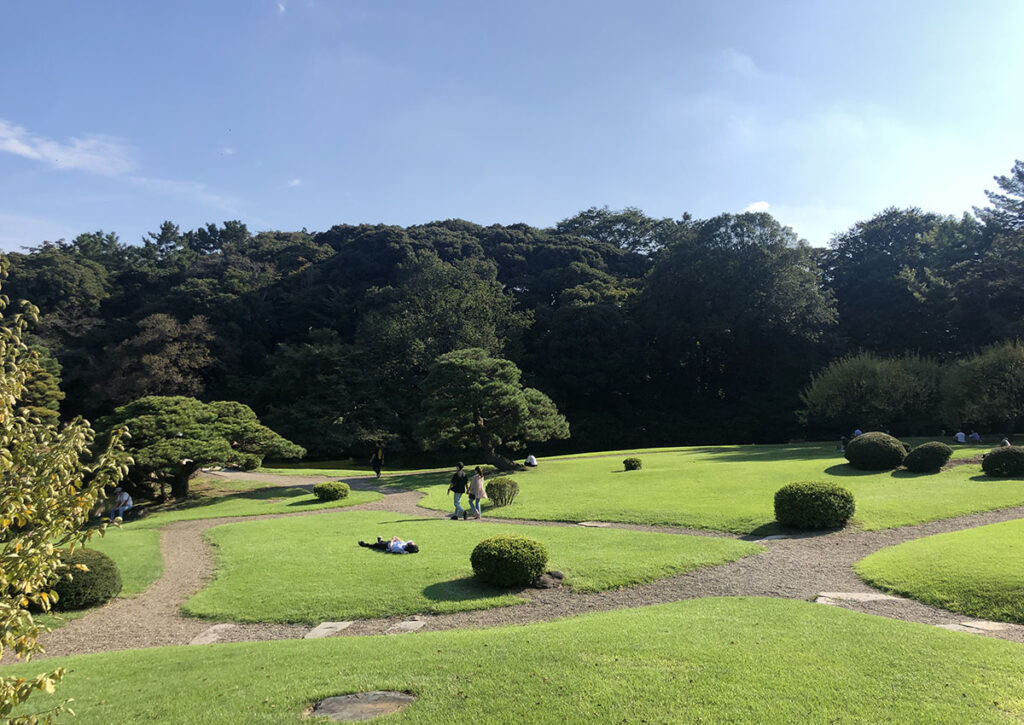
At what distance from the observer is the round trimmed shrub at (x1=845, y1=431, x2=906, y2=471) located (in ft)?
77.4

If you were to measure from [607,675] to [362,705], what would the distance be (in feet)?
8.05

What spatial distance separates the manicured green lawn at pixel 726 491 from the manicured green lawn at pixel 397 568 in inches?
105

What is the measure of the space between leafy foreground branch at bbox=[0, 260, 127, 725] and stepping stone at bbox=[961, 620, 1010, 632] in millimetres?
10608

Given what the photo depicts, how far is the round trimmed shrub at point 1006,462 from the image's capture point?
67.7 ft

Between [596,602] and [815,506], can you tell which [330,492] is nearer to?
[596,602]

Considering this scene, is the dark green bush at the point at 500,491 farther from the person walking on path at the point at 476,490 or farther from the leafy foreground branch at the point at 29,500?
the leafy foreground branch at the point at 29,500

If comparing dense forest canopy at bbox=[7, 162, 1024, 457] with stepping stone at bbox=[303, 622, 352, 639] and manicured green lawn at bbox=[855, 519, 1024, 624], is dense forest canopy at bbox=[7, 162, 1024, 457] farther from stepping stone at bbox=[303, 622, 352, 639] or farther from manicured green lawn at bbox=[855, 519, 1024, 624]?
stepping stone at bbox=[303, 622, 352, 639]

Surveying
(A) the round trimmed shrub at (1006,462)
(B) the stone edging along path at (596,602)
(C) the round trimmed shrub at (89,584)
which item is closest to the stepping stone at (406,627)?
(B) the stone edging along path at (596,602)

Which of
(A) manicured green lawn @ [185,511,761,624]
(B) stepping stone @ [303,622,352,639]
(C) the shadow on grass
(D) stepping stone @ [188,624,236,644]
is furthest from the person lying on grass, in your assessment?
(D) stepping stone @ [188,624,236,644]

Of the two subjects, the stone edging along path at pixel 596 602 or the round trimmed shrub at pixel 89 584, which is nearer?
the stone edging along path at pixel 596 602

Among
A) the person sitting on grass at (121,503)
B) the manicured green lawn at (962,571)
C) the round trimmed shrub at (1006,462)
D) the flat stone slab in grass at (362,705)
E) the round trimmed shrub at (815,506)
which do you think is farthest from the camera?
the person sitting on grass at (121,503)

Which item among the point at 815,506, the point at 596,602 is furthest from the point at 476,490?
the point at 815,506

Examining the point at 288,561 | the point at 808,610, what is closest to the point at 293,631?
the point at 288,561

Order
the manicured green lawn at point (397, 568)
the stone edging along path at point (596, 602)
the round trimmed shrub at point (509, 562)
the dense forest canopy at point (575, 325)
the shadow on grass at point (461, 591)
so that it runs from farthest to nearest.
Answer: the dense forest canopy at point (575, 325)
the round trimmed shrub at point (509, 562)
the shadow on grass at point (461, 591)
the manicured green lawn at point (397, 568)
the stone edging along path at point (596, 602)
